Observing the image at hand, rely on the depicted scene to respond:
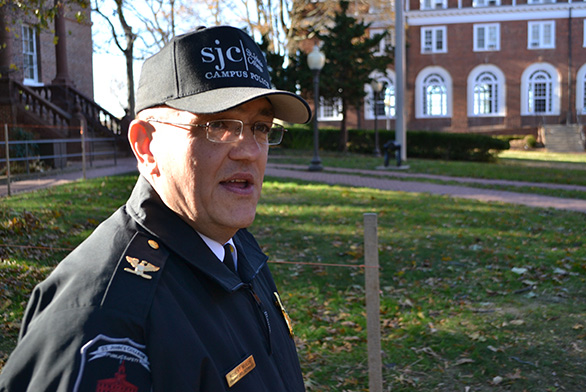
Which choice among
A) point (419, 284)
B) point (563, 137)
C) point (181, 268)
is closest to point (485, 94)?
point (563, 137)

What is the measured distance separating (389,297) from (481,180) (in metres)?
12.9

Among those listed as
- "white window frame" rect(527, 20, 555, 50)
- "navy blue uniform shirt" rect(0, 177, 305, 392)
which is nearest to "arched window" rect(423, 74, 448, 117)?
"white window frame" rect(527, 20, 555, 50)

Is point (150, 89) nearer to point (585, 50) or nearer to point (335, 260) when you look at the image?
point (335, 260)

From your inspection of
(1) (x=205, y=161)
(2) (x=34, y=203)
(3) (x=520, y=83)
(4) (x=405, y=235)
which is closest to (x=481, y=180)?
(4) (x=405, y=235)

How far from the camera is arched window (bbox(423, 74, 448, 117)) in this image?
53.2 metres

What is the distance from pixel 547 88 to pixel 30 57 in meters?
42.0

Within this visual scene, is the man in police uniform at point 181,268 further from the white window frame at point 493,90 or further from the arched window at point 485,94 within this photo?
the arched window at point 485,94

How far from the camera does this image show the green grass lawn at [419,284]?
4.90 meters

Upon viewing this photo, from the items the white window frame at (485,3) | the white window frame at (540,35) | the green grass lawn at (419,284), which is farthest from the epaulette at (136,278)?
the white window frame at (485,3)

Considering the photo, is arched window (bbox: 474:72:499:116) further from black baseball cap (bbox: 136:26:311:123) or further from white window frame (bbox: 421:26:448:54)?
black baseball cap (bbox: 136:26:311:123)

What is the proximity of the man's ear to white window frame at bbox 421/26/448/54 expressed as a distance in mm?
53580

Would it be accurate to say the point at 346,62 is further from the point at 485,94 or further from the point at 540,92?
the point at 540,92

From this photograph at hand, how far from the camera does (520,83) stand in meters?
51.9

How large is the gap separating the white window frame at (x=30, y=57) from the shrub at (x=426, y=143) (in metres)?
14.8
